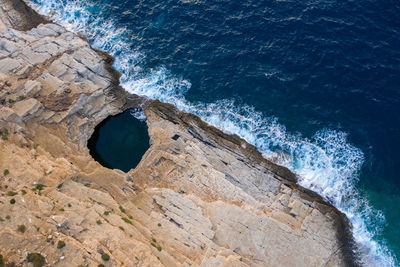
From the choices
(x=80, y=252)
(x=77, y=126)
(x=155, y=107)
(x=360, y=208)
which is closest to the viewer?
(x=80, y=252)

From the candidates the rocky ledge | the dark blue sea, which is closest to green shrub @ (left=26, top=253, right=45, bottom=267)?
the rocky ledge

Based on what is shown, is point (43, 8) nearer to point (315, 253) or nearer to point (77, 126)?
point (77, 126)

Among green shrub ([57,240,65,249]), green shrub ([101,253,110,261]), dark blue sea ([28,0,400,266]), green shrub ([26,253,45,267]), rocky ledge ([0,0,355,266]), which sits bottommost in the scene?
green shrub ([26,253,45,267])

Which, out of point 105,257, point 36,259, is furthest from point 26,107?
point 105,257

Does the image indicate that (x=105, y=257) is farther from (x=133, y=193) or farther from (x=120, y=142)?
(x=120, y=142)

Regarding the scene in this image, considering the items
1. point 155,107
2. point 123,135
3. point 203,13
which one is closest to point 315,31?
point 203,13

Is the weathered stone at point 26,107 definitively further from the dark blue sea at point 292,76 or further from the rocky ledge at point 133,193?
the dark blue sea at point 292,76

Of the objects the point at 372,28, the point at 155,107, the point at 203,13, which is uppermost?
the point at 372,28

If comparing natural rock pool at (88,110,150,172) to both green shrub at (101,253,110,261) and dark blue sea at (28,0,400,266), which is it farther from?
green shrub at (101,253,110,261)
